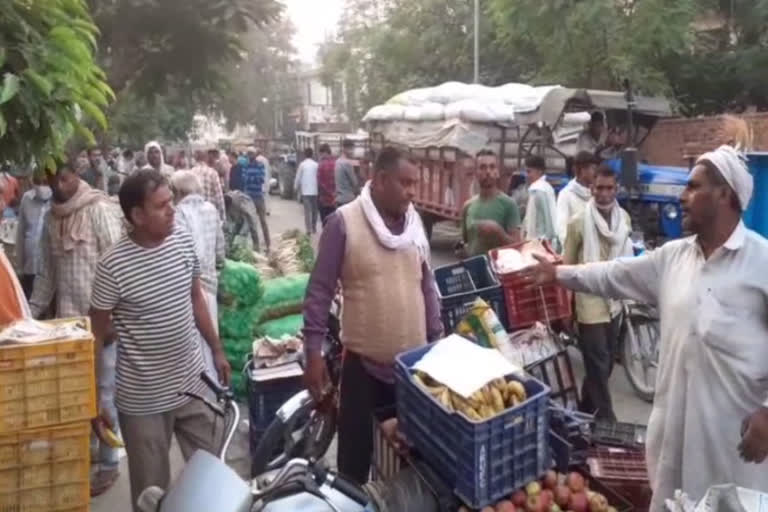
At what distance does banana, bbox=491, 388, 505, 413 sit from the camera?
3078mm

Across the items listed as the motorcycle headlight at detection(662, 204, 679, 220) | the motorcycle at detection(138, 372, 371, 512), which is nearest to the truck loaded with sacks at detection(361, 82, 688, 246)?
the motorcycle headlight at detection(662, 204, 679, 220)

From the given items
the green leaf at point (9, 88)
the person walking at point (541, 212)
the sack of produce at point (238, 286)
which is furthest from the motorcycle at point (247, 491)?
the person walking at point (541, 212)

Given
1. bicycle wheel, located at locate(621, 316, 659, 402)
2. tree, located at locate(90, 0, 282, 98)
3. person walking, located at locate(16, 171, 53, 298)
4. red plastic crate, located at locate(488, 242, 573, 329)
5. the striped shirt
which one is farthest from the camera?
tree, located at locate(90, 0, 282, 98)

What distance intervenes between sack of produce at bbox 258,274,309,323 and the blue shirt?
10.0m

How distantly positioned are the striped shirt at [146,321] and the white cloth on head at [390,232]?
915 millimetres

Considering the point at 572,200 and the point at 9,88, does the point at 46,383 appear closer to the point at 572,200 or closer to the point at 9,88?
the point at 9,88

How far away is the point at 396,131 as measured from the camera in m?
16.1

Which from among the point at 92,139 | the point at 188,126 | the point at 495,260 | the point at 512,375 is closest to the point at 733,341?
the point at 512,375

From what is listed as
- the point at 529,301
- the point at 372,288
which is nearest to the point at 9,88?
the point at 372,288

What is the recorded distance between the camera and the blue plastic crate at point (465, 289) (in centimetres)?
508

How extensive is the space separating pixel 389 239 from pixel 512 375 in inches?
34.2

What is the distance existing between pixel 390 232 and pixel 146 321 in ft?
3.84

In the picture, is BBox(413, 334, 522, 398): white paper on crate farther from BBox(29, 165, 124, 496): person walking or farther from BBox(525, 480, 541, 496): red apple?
BBox(29, 165, 124, 496): person walking

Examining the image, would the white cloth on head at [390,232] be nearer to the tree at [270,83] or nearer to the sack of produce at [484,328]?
the sack of produce at [484,328]
